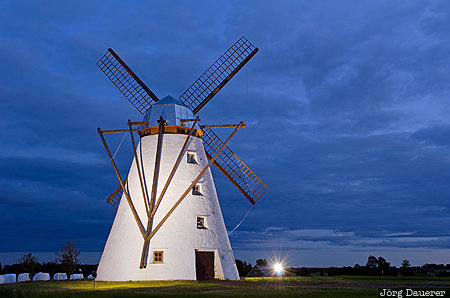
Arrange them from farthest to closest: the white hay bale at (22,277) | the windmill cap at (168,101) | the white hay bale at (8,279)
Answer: the white hay bale at (22,277)
the windmill cap at (168,101)
the white hay bale at (8,279)

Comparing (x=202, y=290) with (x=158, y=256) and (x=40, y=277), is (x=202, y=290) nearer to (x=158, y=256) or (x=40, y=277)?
(x=158, y=256)

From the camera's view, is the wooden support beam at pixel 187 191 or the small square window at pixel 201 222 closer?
the wooden support beam at pixel 187 191

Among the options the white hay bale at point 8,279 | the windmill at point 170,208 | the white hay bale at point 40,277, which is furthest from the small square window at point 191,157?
the white hay bale at point 40,277

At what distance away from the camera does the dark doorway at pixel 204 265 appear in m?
24.6

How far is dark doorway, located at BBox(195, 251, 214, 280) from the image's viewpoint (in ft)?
80.8

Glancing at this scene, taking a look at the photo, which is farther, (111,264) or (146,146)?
(146,146)

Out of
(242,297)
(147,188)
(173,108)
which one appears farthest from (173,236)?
(242,297)

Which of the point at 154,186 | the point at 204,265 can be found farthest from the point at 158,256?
the point at 154,186

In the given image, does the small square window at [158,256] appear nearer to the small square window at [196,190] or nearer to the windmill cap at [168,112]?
the small square window at [196,190]

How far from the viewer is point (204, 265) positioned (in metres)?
24.9

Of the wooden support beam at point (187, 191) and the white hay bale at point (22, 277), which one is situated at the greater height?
the wooden support beam at point (187, 191)

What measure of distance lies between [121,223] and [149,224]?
8.12 ft

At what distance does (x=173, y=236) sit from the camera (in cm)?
2445

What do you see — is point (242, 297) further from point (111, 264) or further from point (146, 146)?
point (146, 146)
